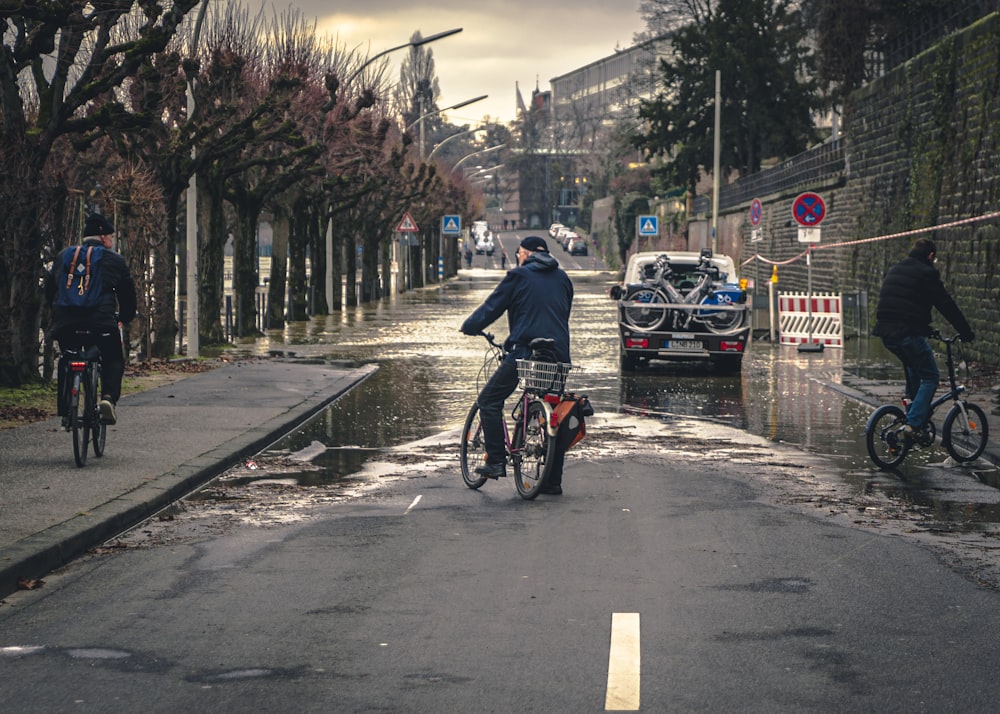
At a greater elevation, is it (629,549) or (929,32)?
(929,32)

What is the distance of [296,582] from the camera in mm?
7594

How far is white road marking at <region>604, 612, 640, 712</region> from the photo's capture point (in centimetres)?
540

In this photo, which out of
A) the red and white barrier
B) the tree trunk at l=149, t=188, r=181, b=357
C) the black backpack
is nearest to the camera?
the black backpack

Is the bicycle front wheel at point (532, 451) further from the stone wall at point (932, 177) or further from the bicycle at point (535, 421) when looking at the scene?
the stone wall at point (932, 177)

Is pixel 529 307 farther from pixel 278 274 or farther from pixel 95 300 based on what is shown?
pixel 278 274

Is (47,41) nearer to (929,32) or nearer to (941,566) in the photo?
(941,566)

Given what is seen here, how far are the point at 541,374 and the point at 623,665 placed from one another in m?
4.50

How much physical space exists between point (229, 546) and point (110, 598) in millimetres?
1473

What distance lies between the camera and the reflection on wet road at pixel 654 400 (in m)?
11.7

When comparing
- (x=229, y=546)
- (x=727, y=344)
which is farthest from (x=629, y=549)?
(x=727, y=344)

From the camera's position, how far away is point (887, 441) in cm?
1206

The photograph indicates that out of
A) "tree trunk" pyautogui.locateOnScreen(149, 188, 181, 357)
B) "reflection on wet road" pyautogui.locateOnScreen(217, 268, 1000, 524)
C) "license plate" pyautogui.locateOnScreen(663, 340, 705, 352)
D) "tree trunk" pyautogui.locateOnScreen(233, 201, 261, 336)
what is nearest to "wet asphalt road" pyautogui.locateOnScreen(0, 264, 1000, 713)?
"reflection on wet road" pyautogui.locateOnScreen(217, 268, 1000, 524)

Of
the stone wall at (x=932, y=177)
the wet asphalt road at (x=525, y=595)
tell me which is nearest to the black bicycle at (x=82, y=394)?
the wet asphalt road at (x=525, y=595)

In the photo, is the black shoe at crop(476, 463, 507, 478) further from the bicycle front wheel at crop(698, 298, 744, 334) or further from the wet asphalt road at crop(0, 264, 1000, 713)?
the bicycle front wheel at crop(698, 298, 744, 334)
